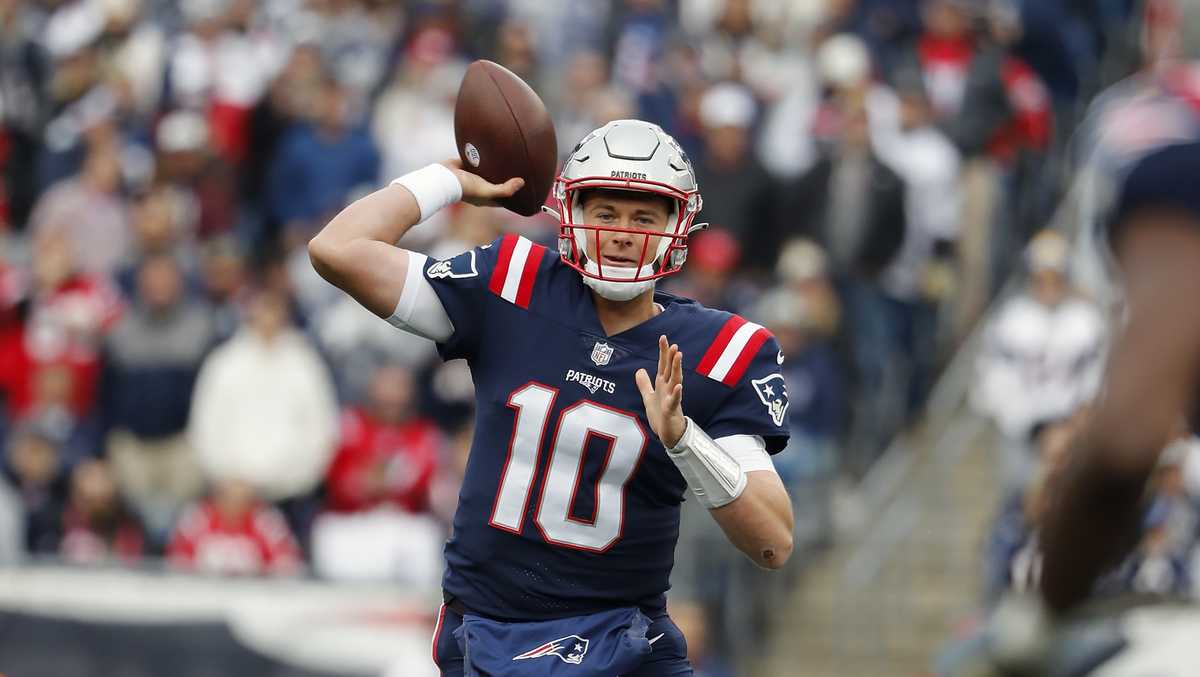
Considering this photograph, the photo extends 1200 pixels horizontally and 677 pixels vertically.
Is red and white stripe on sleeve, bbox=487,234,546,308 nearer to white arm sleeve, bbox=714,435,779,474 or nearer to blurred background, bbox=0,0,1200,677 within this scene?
white arm sleeve, bbox=714,435,779,474

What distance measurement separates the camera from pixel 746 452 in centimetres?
416

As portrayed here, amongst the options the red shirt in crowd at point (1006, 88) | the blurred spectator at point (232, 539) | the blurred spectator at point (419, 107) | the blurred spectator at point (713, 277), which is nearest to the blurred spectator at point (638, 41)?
the blurred spectator at point (419, 107)

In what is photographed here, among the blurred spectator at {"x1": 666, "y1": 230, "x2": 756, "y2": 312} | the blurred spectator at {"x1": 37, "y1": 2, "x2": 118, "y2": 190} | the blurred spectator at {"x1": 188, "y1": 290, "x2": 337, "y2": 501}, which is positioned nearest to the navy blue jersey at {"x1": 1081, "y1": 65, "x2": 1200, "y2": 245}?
the blurred spectator at {"x1": 666, "y1": 230, "x2": 756, "y2": 312}

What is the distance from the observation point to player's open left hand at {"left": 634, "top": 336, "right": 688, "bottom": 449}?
389cm

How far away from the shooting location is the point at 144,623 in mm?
7789

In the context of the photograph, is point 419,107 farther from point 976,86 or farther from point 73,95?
point 976,86

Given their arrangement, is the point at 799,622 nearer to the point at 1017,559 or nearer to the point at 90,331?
the point at 1017,559

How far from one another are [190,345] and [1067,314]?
446 centimetres

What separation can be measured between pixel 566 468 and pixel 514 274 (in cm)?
48

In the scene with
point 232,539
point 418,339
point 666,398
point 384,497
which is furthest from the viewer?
point 418,339

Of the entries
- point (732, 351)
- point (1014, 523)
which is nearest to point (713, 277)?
point (1014, 523)

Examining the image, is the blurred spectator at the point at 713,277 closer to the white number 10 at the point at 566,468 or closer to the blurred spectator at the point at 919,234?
the blurred spectator at the point at 919,234

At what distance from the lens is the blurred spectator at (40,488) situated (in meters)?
9.20

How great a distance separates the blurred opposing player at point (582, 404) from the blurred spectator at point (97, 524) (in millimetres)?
5141
